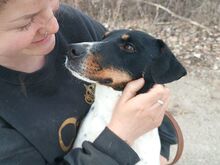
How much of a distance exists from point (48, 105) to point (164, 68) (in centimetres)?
54

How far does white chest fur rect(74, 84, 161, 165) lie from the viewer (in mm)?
2221

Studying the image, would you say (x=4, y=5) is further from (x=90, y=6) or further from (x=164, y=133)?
(x=90, y=6)

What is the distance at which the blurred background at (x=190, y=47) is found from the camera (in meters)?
3.61

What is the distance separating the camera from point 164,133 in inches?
96.7

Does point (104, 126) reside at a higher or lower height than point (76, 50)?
lower

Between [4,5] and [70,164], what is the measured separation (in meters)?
0.69

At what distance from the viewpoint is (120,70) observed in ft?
7.27

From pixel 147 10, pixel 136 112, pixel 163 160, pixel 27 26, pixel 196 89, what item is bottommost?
pixel 196 89

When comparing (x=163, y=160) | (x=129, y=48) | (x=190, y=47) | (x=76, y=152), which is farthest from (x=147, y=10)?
(x=76, y=152)

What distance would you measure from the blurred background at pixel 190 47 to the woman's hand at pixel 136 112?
137 cm

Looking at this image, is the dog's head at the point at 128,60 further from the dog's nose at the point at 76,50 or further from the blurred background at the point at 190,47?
the blurred background at the point at 190,47

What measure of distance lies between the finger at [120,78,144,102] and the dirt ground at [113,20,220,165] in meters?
1.41

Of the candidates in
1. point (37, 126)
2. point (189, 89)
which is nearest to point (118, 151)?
point (37, 126)

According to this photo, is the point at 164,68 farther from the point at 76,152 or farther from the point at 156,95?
the point at 76,152
